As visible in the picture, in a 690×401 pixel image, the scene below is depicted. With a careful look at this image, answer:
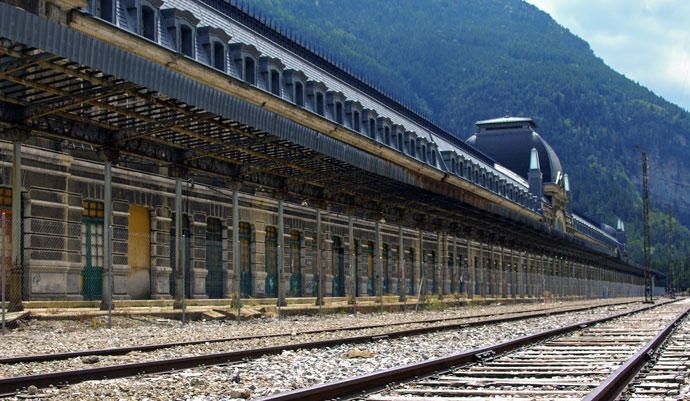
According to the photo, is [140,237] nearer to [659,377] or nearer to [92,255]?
[92,255]

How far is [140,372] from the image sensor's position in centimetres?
1293

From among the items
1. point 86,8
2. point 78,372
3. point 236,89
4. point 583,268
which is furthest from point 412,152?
point 78,372

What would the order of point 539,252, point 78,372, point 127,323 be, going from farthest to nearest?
1. point 539,252
2. point 127,323
3. point 78,372

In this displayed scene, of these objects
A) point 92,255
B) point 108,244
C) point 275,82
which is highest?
point 275,82

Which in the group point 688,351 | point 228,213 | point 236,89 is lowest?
point 688,351

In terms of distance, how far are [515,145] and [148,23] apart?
96670 mm

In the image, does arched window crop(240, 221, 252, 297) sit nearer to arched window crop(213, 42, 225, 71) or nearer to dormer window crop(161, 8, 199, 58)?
arched window crop(213, 42, 225, 71)

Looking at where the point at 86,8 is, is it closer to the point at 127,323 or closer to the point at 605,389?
the point at 127,323

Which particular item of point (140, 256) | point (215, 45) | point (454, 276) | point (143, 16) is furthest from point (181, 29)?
point (454, 276)

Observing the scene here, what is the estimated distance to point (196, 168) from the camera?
27219mm

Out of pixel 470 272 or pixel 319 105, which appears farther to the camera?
pixel 319 105

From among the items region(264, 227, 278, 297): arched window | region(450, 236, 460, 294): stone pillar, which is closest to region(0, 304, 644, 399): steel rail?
region(264, 227, 278, 297): arched window

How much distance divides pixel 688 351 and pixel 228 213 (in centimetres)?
2610

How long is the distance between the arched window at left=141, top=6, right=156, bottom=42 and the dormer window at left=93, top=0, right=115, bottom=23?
2396mm
